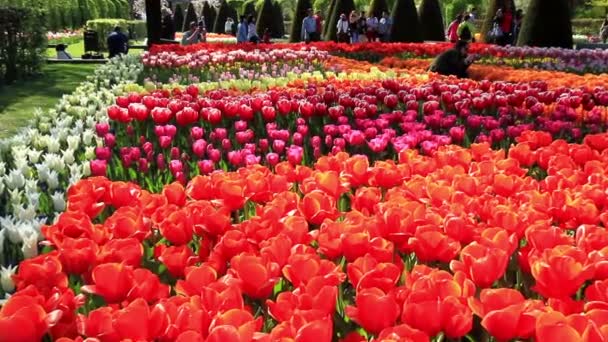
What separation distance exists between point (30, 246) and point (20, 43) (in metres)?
17.0

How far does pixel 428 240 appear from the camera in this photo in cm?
250

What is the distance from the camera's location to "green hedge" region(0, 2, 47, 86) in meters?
17.8

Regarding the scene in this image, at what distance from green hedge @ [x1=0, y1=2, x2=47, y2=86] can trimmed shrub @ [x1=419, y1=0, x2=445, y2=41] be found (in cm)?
1545

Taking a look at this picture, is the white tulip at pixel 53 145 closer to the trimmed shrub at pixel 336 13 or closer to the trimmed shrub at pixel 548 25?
the trimmed shrub at pixel 548 25

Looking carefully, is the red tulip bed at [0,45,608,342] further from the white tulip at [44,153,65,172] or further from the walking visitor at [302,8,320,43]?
the walking visitor at [302,8,320,43]

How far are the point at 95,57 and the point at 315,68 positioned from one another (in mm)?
15146

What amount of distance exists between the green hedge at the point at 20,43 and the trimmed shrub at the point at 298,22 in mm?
12942

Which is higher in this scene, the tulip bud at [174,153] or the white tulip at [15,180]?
the white tulip at [15,180]

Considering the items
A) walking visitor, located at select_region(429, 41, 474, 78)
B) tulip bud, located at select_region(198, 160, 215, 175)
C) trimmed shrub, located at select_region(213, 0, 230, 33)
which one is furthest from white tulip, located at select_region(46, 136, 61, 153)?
trimmed shrub, located at select_region(213, 0, 230, 33)

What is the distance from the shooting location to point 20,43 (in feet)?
60.9

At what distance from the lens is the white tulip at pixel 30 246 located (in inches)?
117

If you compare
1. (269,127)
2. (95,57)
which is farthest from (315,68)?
(95,57)

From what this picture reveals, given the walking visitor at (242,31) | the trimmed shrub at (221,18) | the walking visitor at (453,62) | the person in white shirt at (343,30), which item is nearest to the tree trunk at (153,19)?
the walking visitor at (242,31)

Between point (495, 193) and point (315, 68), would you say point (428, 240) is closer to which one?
point (495, 193)
